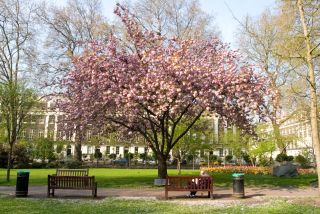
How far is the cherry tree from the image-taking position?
1623 cm

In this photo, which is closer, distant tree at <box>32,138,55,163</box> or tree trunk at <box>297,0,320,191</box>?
tree trunk at <box>297,0,320,191</box>

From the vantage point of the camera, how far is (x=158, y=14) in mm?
35656

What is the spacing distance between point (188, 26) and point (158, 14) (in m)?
2.88

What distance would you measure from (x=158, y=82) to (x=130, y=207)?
5.80 m

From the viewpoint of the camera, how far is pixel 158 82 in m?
16.1

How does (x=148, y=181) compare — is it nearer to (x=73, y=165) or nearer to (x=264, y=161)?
(x=73, y=165)

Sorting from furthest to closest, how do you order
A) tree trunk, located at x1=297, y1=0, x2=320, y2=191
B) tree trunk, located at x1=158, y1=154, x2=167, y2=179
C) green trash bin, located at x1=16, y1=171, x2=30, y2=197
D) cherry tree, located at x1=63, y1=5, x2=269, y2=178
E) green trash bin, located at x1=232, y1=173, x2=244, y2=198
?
tree trunk, located at x1=158, y1=154, x2=167, y2=179 → cherry tree, located at x1=63, y1=5, x2=269, y2=178 → green trash bin, located at x1=16, y1=171, x2=30, y2=197 → tree trunk, located at x1=297, y1=0, x2=320, y2=191 → green trash bin, located at x1=232, y1=173, x2=244, y2=198

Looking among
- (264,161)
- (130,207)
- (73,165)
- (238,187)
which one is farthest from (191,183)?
(73,165)

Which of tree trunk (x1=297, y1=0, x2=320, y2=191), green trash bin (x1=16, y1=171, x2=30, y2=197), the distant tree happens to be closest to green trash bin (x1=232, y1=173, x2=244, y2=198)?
tree trunk (x1=297, y1=0, x2=320, y2=191)

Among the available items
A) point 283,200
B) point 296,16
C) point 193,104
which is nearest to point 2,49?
point 193,104

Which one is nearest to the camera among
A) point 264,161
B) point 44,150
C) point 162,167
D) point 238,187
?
point 238,187

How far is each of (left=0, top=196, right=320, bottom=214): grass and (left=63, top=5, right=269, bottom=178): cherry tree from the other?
15.1 feet

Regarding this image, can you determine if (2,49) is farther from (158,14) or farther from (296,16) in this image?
(296,16)

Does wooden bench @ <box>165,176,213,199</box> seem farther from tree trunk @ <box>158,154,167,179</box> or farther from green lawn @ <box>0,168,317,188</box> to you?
green lawn @ <box>0,168,317,188</box>
